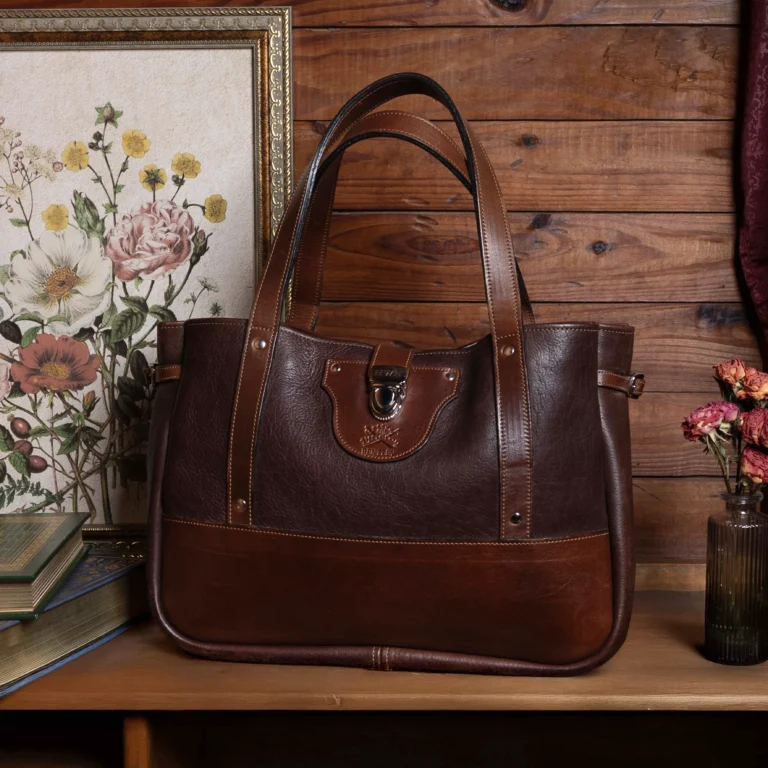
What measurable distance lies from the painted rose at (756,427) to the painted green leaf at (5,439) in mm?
1097

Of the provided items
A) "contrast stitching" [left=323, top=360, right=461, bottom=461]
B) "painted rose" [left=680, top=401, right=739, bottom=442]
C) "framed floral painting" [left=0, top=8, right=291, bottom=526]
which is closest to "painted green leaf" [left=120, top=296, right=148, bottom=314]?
"framed floral painting" [left=0, top=8, right=291, bottom=526]

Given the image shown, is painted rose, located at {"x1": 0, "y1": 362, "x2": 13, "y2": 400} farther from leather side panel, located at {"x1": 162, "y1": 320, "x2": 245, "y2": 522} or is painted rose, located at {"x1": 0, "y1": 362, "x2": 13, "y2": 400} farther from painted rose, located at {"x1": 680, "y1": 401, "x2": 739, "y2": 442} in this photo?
painted rose, located at {"x1": 680, "y1": 401, "x2": 739, "y2": 442}

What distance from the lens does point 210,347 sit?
100cm

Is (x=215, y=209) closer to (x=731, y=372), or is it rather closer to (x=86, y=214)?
(x=86, y=214)

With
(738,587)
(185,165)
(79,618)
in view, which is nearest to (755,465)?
(738,587)

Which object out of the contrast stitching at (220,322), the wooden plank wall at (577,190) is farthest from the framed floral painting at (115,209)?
the contrast stitching at (220,322)

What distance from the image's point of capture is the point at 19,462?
4.39 feet

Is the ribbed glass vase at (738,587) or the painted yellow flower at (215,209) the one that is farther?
the painted yellow flower at (215,209)

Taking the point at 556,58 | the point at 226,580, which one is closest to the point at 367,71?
the point at 556,58

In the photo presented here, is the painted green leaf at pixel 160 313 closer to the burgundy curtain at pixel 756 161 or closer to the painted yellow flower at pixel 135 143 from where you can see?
the painted yellow flower at pixel 135 143

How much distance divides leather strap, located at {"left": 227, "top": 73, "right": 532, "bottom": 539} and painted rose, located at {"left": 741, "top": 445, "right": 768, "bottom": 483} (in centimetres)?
28

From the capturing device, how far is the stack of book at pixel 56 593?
0.91 m
